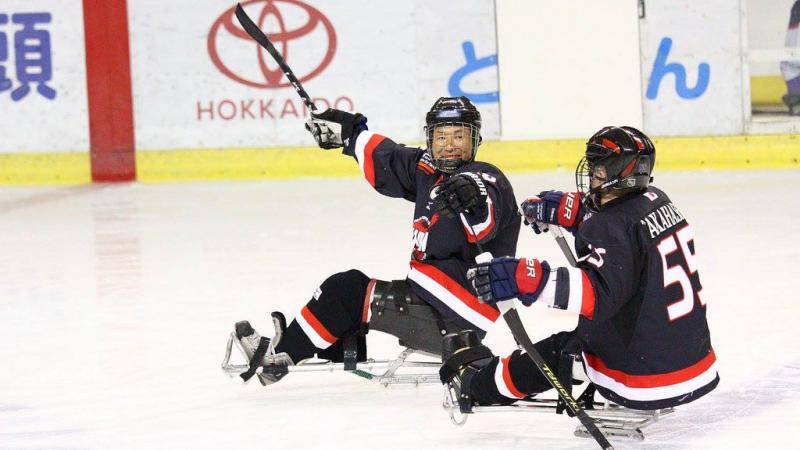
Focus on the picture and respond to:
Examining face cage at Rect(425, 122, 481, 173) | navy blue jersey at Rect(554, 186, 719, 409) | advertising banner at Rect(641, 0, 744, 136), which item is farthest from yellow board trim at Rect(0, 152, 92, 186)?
navy blue jersey at Rect(554, 186, 719, 409)

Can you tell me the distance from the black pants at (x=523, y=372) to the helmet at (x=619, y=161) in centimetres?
35

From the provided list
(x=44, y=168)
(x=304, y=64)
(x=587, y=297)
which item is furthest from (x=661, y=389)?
(x=44, y=168)

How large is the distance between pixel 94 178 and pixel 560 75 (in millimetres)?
3068

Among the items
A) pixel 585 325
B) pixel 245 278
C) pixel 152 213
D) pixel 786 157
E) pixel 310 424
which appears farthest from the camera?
pixel 786 157

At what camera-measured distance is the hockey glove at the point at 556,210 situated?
3.68 metres

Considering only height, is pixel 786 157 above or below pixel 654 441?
above

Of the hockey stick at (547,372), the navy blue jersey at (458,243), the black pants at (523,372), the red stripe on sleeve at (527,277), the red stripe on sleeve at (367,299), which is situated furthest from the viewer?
the red stripe on sleeve at (367,299)

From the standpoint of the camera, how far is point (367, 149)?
4043mm

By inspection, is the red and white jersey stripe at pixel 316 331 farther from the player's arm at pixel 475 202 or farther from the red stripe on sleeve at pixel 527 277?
the red stripe on sleeve at pixel 527 277

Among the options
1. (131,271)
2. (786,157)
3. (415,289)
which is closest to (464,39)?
(786,157)

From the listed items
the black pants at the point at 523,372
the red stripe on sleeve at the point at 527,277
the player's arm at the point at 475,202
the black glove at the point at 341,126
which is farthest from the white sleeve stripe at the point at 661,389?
the black glove at the point at 341,126

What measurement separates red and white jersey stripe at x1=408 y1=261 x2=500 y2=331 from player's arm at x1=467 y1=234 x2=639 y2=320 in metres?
0.63

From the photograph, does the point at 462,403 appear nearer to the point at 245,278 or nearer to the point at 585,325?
the point at 585,325

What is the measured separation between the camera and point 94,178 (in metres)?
9.18
